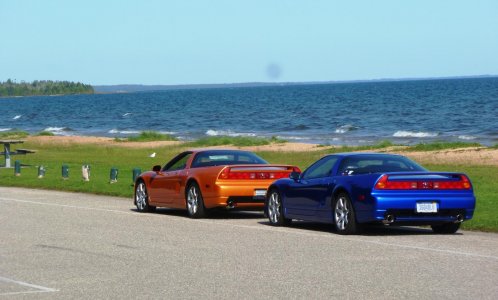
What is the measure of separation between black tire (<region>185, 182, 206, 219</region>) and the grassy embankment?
15.7 ft

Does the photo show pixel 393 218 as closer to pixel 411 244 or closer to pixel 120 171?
pixel 411 244

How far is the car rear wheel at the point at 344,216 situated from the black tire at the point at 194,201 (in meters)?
3.89

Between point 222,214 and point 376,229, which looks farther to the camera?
point 222,214

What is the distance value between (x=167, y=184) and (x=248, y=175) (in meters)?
2.16

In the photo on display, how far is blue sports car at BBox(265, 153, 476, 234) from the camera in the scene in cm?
1598

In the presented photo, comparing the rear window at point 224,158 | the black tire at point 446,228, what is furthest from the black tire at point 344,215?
the rear window at point 224,158

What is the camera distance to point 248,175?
19891mm

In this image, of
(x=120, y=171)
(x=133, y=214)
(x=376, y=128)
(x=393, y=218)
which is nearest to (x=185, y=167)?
(x=133, y=214)

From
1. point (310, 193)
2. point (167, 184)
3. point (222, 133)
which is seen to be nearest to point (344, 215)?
point (310, 193)

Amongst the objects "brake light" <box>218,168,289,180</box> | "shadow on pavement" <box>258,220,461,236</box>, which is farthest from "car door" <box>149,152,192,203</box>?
"shadow on pavement" <box>258,220,461,236</box>

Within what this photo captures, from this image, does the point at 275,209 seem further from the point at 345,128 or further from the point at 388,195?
the point at 345,128

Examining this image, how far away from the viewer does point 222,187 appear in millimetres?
19641

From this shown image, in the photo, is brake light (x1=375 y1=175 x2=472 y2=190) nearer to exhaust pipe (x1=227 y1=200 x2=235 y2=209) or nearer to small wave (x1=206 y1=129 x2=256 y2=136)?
exhaust pipe (x1=227 y1=200 x2=235 y2=209)

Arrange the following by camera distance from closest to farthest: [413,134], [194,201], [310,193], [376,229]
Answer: [310,193] < [376,229] < [194,201] < [413,134]
